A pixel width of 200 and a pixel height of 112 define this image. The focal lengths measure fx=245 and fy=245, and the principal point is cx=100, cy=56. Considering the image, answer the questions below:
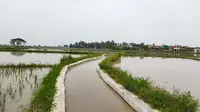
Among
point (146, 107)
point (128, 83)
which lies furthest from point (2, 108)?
point (128, 83)

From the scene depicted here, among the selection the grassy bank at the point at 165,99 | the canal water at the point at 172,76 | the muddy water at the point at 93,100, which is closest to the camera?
the grassy bank at the point at 165,99

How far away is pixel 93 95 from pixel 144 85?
1.65 metres

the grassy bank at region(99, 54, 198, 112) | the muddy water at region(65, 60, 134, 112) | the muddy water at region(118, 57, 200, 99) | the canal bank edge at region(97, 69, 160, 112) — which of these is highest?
the grassy bank at region(99, 54, 198, 112)

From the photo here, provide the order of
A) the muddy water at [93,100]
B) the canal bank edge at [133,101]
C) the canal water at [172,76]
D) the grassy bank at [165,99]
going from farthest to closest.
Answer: the canal water at [172,76] → the muddy water at [93,100] → the canal bank edge at [133,101] → the grassy bank at [165,99]

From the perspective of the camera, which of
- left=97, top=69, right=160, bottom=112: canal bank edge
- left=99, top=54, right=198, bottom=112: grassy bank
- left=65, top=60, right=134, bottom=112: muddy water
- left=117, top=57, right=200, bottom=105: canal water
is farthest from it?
left=117, top=57, right=200, bottom=105: canal water

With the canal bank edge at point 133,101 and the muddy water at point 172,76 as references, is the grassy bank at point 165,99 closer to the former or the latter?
the canal bank edge at point 133,101

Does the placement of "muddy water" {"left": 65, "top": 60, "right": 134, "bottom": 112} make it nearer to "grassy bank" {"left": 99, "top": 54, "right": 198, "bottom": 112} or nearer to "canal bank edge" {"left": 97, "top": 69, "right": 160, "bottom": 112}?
"canal bank edge" {"left": 97, "top": 69, "right": 160, "bottom": 112}

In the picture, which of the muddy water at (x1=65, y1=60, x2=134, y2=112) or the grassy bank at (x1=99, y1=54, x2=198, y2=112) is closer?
the grassy bank at (x1=99, y1=54, x2=198, y2=112)

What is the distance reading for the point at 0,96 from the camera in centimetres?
677

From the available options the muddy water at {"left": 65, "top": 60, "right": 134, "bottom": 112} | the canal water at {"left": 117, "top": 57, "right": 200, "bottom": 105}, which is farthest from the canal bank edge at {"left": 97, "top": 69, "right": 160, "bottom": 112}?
the canal water at {"left": 117, "top": 57, "right": 200, "bottom": 105}

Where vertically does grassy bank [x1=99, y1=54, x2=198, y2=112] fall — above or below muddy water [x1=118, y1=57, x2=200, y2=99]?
above

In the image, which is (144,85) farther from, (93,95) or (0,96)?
(0,96)

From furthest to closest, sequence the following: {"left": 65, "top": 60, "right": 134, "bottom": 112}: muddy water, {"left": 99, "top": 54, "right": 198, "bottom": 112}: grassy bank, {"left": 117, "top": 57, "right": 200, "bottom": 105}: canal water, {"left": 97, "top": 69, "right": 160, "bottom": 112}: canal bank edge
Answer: {"left": 117, "top": 57, "right": 200, "bottom": 105}: canal water
{"left": 65, "top": 60, "right": 134, "bottom": 112}: muddy water
{"left": 97, "top": 69, "right": 160, "bottom": 112}: canal bank edge
{"left": 99, "top": 54, "right": 198, "bottom": 112}: grassy bank

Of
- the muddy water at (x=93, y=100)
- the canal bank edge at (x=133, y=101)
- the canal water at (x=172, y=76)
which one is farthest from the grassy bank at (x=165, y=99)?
the canal water at (x=172, y=76)
